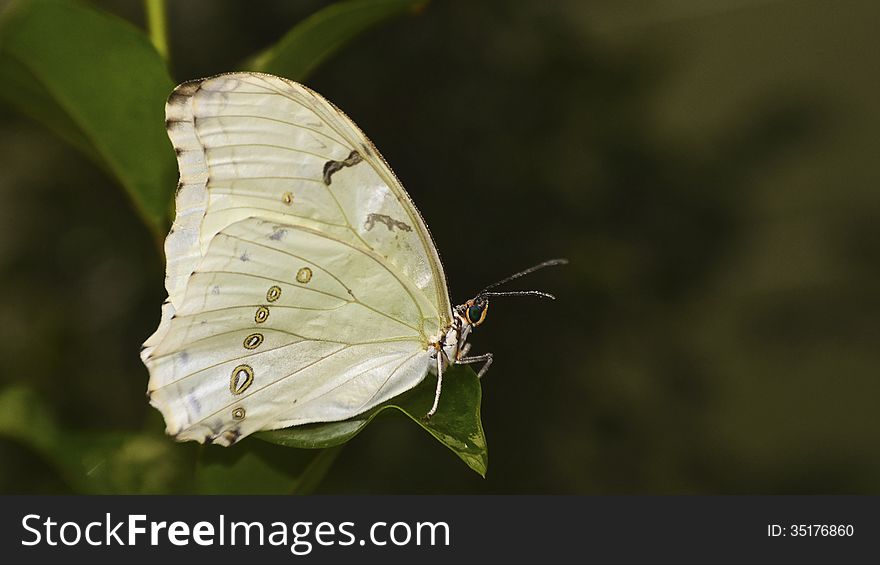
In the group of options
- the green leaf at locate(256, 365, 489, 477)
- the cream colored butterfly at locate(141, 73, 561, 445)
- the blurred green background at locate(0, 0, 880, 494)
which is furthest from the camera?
the blurred green background at locate(0, 0, 880, 494)

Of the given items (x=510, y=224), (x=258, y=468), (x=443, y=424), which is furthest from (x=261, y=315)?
(x=510, y=224)

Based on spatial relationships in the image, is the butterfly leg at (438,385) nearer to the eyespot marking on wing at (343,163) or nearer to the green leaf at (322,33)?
the eyespot marking on wing at (343,163)

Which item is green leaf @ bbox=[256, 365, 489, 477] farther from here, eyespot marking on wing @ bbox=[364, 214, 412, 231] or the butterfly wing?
eyespot marking on wing @ bbox=[364, 214, 412, 231]

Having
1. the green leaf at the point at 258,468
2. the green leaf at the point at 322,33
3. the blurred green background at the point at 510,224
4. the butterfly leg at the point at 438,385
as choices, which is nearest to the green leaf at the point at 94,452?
the green leaf at the point at 258,468

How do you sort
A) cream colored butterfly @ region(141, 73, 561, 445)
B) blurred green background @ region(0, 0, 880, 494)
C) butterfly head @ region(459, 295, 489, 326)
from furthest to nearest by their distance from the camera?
blurred green background @ region(0, 0, 880, 494) → butterfly head @ region(459, 295, 489, 326) → cream colored butterfly @ region(141, 73, 561, 445)

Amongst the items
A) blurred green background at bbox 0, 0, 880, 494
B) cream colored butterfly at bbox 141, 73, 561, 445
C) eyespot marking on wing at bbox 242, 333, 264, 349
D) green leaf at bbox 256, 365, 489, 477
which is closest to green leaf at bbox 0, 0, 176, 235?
cream colored butterfly at bbox 141, 73, 561, 445

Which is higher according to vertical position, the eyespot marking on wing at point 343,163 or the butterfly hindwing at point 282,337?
the eyespot marking on wing at point 343,163
